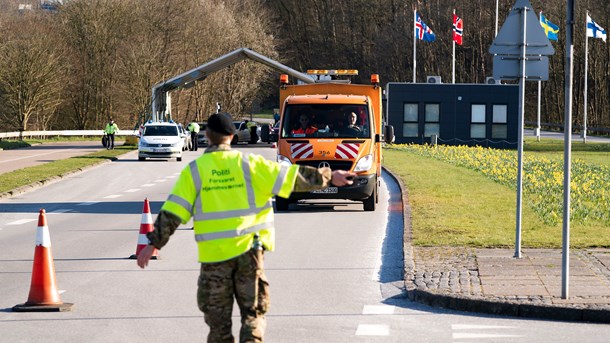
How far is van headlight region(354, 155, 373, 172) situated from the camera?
21.9m

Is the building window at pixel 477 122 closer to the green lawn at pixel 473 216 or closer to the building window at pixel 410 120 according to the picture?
the building window at pixel 410 120

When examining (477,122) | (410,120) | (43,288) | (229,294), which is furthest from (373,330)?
(477,122)

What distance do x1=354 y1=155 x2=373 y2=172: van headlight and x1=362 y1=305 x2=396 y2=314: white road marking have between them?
436 inches

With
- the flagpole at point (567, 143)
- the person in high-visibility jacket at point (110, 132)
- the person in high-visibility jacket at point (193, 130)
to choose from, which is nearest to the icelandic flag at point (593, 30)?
the person in high-visibility jacket at point (193, 130)

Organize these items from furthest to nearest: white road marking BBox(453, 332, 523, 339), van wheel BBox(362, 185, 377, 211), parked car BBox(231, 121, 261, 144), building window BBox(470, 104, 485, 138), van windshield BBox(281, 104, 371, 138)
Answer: parked car BBox(231, 121, 261, 144) → building window BBox(470, 104, 485, 138) → van windshield BBox(281, 104, 371, 138) → van wheel BBox(362, 185, 377, 211) → white road marking BBox(453, 332, 523, 339)

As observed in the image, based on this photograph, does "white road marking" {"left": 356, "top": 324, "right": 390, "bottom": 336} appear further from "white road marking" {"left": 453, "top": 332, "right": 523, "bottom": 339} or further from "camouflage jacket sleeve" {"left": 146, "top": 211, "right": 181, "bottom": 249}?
"camouflage jacket sleeve" {"left": 146, "top": 211, "right": 181, "bottom": 249}

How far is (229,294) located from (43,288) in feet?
13.4

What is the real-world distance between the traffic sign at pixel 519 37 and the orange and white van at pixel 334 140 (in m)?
8.16

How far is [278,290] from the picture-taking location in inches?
469

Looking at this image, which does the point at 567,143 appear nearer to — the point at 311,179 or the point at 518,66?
the point at 518,66

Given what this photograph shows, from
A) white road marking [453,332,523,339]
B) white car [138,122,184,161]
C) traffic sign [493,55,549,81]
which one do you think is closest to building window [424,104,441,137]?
white car [138,122,184,161]

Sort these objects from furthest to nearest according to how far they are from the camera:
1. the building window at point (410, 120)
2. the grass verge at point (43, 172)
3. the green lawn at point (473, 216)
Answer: the building window at point (410, 120) < the grass verge at point (43, 172) < the green lawn at point (473, 216)

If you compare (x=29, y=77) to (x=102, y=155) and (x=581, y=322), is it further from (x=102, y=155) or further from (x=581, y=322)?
(x=581, y=322)

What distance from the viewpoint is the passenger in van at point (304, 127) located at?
22625 millimetres
